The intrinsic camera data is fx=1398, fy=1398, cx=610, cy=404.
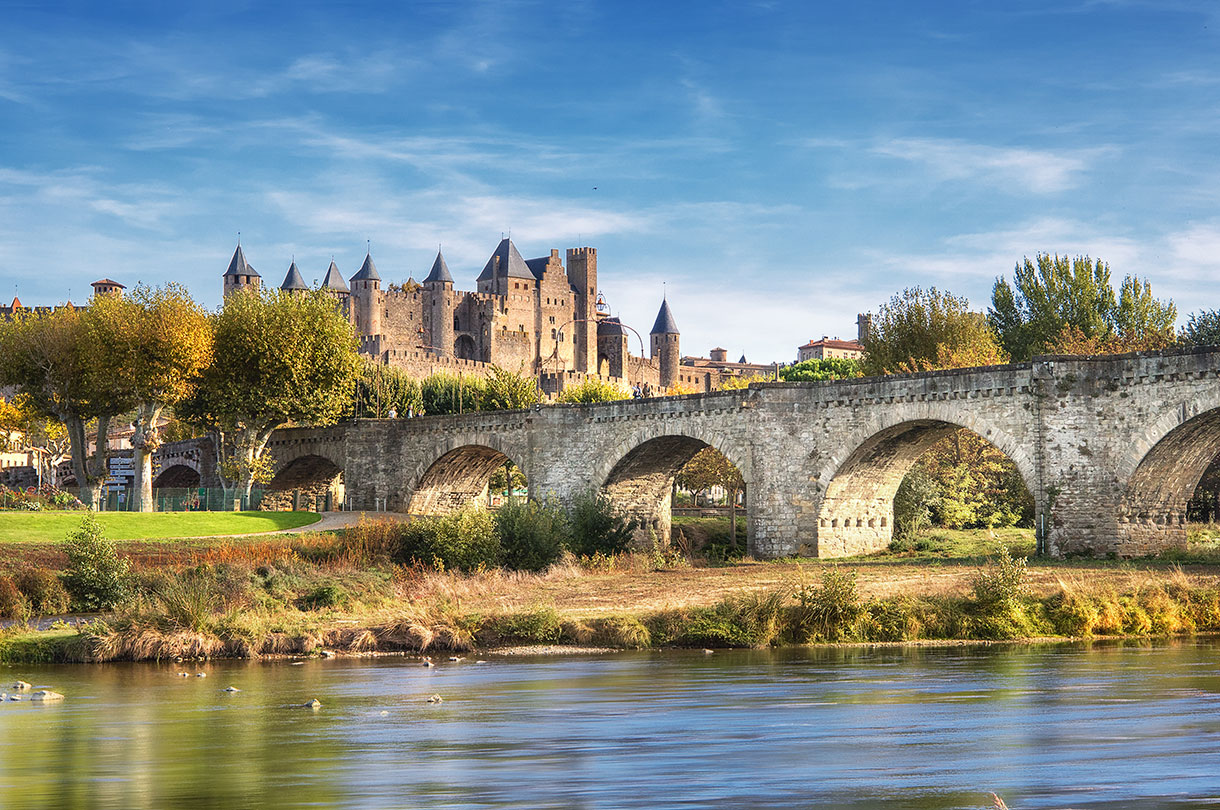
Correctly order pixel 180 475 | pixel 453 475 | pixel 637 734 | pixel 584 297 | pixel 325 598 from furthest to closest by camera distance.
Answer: pixel 584 297, pixel 180 475, pixel 453 475, pixel 325 598, pixel 637 734

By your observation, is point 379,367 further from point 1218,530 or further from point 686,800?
point 686,800

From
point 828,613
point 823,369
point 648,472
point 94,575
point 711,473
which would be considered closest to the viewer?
point 828,613

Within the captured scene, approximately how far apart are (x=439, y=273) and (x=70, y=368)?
80279 mm

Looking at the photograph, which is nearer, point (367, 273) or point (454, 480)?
point (454, 480)

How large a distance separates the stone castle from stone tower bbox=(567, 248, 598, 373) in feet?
0.34

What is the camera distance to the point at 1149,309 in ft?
228

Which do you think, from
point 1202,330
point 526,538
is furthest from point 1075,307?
point 526,538

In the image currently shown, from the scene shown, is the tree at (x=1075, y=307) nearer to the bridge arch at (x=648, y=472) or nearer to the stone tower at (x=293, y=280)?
the bridge arch at (x=648, y=472)

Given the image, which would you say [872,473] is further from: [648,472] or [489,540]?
[489,540]

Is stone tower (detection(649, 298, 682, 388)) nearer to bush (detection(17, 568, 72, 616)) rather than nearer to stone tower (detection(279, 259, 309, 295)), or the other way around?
stone tower (detection(279, 259, 309, 295))

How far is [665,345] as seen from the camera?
157 meters

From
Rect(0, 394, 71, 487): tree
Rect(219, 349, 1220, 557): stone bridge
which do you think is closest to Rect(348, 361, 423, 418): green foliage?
Rect(219, 349, 1220, 557): stone bridge

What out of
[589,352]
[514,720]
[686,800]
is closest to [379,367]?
[514,720]

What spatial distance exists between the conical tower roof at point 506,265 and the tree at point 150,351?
279ft
